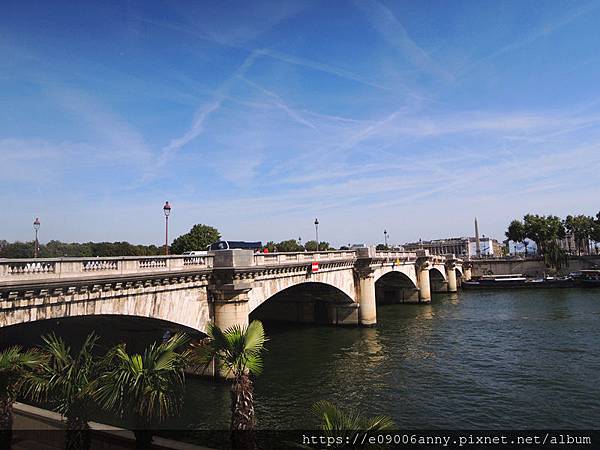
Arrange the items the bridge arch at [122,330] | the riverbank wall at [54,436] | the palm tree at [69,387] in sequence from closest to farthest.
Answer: the palm tree at [69,387] < the riverbank wall at [54,436] < the bridge arch at [122,330]

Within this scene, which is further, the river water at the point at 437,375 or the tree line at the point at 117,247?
the tree line at the point at 117,247

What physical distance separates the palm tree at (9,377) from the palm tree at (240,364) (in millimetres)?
4787

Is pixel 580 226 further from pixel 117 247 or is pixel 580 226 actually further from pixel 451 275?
pixel 117 247

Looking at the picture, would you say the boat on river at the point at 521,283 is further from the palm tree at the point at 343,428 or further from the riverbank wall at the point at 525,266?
the palm tree at the point at 343,428

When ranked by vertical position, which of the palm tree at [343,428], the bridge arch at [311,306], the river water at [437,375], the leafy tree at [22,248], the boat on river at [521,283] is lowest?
the river water at [437,375]

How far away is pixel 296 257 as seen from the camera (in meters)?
35.0

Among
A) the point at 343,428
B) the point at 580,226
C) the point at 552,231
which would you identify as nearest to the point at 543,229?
the point at 552,231

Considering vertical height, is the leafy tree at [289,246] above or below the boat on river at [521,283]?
above

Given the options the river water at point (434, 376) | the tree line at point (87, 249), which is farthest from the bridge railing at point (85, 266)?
the tree line at point (87, 249)

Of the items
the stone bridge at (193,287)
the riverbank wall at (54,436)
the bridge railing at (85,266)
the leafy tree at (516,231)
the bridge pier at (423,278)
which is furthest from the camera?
the leafy tree at (516,231)

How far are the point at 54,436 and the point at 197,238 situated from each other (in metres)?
68.3

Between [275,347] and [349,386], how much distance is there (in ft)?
40.7

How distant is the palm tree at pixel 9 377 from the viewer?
1148 centimetres

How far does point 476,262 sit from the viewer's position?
11662cm
